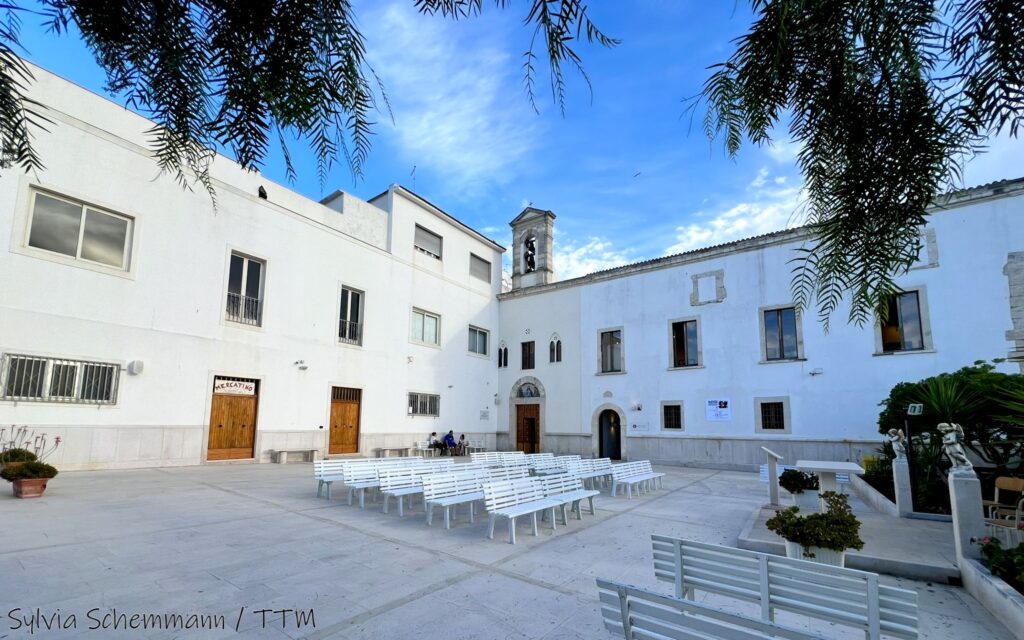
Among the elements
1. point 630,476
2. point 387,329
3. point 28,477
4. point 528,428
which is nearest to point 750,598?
point 630,476

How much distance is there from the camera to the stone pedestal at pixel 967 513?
5.19 m

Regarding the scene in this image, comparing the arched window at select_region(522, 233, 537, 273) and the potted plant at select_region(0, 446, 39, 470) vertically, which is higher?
the arched window at select_region(522, 233, 537, 273)

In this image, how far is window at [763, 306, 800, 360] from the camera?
57.7 feet

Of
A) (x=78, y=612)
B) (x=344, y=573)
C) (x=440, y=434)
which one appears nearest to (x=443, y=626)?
(x=344, y=573)

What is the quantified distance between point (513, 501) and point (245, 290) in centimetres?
1252

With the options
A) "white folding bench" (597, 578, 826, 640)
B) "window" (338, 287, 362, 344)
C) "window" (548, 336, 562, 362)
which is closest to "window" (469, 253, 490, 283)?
"window" (548, 336, 562, 362)

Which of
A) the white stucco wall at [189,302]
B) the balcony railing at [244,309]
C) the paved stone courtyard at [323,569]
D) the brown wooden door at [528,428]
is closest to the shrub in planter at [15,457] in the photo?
the paved stone courtyard at [323,569]

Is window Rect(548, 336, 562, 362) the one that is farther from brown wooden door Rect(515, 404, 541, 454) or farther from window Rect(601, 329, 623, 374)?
brown wooden door Rect(515, 404, 541, 454)

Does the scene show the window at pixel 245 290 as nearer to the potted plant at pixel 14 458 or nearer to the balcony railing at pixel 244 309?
the balcony railing at pixel 244 309

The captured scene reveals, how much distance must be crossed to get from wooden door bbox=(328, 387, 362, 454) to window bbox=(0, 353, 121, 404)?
22.1 feet

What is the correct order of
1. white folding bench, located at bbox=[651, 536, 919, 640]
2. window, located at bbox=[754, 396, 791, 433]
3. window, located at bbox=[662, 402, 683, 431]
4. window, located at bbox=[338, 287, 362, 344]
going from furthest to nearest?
1. window, located at bbox=[662, 402, 683, 431]
2. window, located at bbox=[338, 287, 362, 344]
3. window, located at bbox=[754, 396, 791, 433]
4. white folding bench, located at bbox=[651, 536, 919, 640]

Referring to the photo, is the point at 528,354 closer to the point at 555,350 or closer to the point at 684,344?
the point at 555,350

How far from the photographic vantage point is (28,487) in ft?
26.9

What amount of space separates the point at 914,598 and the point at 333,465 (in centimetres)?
897
